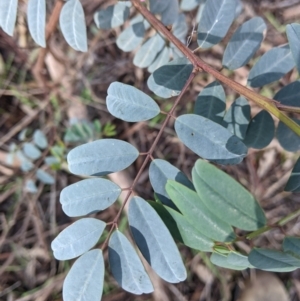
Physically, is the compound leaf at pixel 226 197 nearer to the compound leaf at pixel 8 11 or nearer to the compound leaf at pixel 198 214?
the compound leaf at pixel 198 214

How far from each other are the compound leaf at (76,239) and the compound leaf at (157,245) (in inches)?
3.1

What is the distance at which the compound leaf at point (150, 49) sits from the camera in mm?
1181

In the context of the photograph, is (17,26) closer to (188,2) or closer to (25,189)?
(25,189)

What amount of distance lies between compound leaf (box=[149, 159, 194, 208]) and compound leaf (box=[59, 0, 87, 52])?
33 centimetres

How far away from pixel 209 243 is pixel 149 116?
0.27m

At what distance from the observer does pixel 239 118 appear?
957mm

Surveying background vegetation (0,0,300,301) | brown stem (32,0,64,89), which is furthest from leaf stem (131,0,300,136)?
background vegetation (0,0,300,301)

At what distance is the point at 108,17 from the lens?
1.13 metres

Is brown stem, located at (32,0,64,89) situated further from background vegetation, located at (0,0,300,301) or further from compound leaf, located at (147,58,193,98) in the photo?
compound leaf, located at (147,58,193,98)

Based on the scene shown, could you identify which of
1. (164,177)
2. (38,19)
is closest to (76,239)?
(164,177)

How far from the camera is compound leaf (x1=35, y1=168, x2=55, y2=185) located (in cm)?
159

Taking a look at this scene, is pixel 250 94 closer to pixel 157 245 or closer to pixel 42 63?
pixel 157 245

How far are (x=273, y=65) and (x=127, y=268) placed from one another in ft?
1.80

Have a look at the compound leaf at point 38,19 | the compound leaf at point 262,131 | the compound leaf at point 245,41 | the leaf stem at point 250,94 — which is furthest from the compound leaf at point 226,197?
the compound leaf at point 38,19
